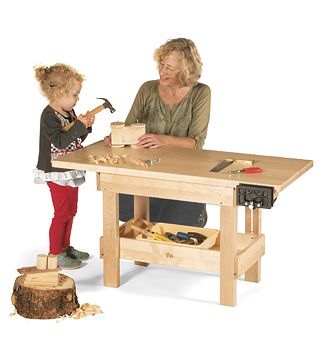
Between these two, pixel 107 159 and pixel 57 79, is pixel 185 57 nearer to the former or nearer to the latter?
pixel 57 79

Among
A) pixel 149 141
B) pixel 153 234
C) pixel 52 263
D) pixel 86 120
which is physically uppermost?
pixel 86 120

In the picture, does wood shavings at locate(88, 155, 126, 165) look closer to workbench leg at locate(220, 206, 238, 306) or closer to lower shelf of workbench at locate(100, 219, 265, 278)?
lower shelf of workbench at locate(100, 219, 265, 278)

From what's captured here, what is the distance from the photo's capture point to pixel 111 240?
898 centimetres

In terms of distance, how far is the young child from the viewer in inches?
362

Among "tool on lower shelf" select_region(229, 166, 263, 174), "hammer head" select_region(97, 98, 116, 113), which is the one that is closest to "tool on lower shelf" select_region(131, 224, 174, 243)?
"tool on lower shelf" select_region(229, 166, 263, 174)

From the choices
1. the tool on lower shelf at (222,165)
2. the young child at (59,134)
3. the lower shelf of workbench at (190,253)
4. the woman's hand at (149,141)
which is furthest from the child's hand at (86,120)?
the tool on lower shelf at (222,165)

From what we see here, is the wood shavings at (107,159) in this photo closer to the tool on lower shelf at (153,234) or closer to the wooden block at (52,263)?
the tool on lower shelf at (153,234)

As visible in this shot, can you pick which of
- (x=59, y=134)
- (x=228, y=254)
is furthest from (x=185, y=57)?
(x=228, y=254)

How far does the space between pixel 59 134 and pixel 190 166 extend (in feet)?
3.41

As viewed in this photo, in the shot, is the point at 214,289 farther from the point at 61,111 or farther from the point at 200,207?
the point at 61,111

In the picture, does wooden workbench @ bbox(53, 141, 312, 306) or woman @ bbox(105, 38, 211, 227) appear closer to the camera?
wooden workbench @ bbox(53, 141, 312, 306)

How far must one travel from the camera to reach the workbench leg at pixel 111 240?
8.91 metres

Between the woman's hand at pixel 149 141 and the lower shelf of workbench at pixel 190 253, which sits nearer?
the lower shelf of workbench at pixel 190 253

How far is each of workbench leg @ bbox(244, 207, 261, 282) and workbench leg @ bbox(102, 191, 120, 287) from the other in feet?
2.96
